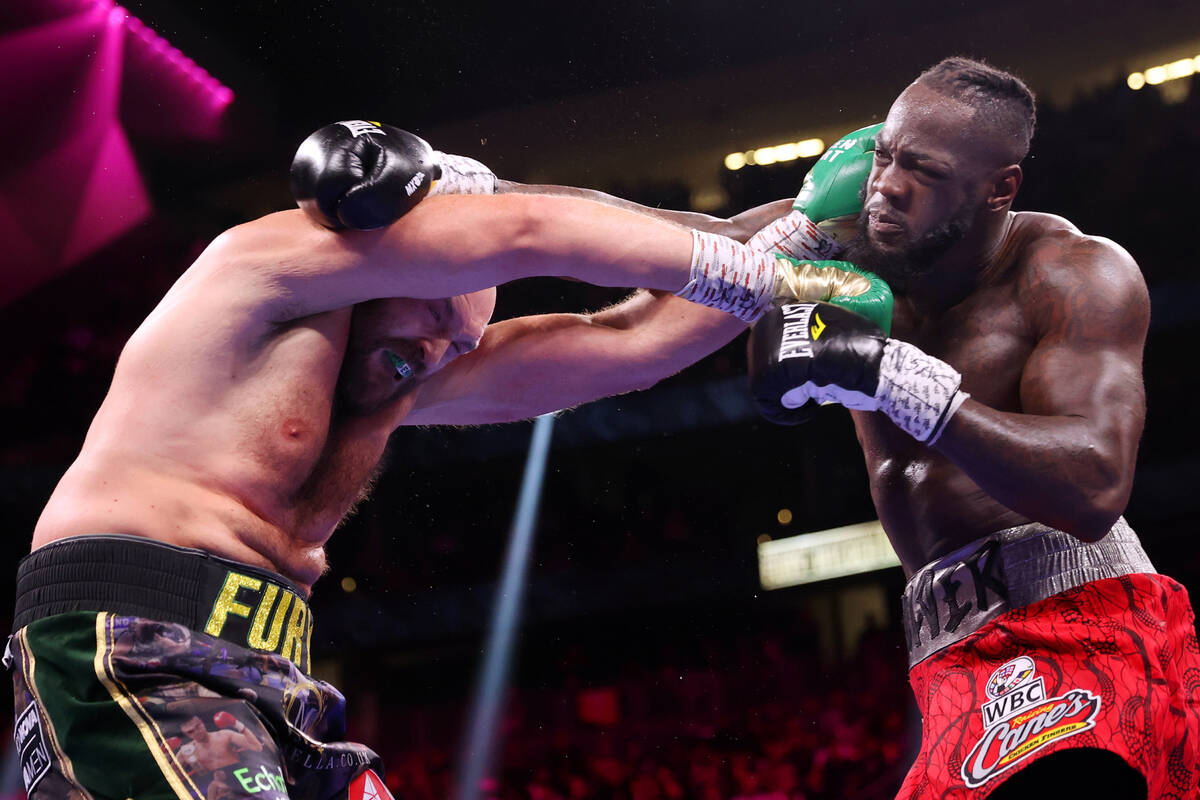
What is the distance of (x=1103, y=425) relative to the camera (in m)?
1.60

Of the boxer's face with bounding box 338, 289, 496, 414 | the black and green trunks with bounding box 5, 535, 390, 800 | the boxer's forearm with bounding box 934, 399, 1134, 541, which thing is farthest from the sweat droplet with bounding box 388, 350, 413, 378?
the boxer's forearm with bounding box 934, 399, 1134, 541

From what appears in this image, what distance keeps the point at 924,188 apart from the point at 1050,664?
84cm

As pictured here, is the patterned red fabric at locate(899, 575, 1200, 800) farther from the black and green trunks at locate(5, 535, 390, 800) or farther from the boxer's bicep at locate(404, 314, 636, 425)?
the black and green trunks at locate(5, 535, 390, 800)

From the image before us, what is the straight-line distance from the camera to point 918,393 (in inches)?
61.7

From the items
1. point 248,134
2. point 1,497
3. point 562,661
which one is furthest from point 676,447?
point 1,497

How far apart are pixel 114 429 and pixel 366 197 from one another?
1.54ft

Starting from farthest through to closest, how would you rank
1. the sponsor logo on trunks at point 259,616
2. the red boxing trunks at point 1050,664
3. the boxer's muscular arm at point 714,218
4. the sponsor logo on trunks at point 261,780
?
the boxer's muscular arm at point 714,218
the red boxing trunks at point 1050,664
the sponsor logo on trunks at point 259,616
the sponsor logo on trunks at point 261,780

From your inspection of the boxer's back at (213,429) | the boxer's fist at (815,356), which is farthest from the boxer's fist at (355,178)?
the boxer's fist at (815,356)

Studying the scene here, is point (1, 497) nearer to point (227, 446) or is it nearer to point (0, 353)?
point (0, 353)

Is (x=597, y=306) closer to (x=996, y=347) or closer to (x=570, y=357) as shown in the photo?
(x=570, y=357)

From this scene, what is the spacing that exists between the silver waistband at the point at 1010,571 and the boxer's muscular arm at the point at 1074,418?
10 centimetres

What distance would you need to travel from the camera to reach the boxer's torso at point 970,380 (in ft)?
5.90

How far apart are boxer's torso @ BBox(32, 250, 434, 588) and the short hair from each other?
117 centimetres

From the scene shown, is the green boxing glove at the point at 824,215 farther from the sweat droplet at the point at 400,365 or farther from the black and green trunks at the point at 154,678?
the black and green trunks at the point at 154,678
